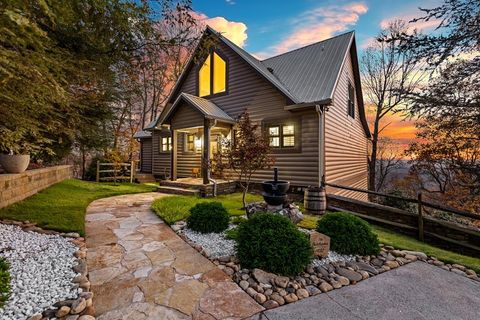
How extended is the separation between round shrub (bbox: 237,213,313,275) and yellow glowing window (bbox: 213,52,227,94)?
8.45 metres

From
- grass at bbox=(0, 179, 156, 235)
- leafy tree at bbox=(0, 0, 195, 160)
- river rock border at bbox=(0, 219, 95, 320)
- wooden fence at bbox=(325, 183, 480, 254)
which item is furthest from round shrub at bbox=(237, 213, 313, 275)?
wooden fence at bbox=(325, 183, 480, 254)

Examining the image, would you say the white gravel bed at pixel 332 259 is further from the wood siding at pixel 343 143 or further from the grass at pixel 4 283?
the wood siding at pixel 343 143

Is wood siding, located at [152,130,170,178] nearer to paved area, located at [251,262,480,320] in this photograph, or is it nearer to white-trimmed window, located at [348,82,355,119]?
white-trimmed window, located at [348,82,355,119]

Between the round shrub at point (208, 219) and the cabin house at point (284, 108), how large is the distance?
2.64 metres

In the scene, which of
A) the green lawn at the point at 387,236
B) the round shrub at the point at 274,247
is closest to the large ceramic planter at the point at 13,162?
the green lawn at the point at 387,236

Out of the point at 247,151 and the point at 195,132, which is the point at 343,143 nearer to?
the point at 247,151

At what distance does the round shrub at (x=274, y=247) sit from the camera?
2859mm

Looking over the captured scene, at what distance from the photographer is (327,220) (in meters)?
3.91

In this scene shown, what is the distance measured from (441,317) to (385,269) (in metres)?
0.99

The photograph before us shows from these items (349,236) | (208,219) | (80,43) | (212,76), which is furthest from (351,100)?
(80,43)

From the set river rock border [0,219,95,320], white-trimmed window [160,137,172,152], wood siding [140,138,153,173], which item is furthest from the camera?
wood siding [140,138,153,173]

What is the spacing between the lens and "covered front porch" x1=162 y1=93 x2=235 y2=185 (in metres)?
8.83

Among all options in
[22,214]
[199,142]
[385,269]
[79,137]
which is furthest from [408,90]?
[79,137]

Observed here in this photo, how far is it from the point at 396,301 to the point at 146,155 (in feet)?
52.2
